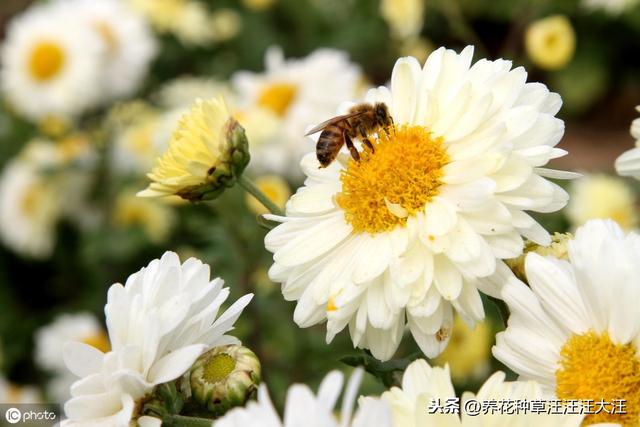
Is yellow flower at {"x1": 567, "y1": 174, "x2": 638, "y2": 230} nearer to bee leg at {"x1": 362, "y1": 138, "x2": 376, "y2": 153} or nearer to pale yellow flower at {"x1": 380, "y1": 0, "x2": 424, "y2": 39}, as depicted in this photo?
pale yellow flower at {"x1": 380, "y1": 0, "x2": 424, "y2": 39}

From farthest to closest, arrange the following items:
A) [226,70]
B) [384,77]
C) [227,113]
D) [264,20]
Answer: [384,77]
[264,20]
[226,70]
[227,113]

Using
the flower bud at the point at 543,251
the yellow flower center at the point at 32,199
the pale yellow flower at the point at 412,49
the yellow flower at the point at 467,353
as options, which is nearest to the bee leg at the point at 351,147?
the flower bud at the point at 543,251

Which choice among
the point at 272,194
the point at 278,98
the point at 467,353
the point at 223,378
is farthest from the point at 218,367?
the point at 278,98

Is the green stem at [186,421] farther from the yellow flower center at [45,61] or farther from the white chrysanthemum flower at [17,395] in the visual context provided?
the yellow flower center at [45,61]

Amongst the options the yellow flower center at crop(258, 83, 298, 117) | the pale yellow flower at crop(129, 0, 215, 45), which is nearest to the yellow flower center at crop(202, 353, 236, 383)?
the yellow flower center at crop(258, 83, 298, 117)

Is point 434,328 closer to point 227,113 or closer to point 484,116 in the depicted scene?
point 484,116

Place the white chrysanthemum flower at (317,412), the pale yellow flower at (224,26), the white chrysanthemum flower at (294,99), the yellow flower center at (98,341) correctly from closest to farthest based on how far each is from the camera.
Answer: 1. the white chrysanthemum flower at (317,412)
2. the white chrysanthemum flower at (294,99)
3. the yellow flower center at (98,341)
4. the pale yellow flower at (224,26)

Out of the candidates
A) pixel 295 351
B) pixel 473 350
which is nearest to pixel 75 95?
pixel 295 351
